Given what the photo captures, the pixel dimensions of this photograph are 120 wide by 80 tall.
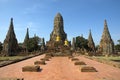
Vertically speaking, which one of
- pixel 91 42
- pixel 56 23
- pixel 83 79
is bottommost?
pixel 83 79

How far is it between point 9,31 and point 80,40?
32824 millimetres

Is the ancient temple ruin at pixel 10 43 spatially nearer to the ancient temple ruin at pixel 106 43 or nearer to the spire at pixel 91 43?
the ancient temple ruin at pixel 106 43

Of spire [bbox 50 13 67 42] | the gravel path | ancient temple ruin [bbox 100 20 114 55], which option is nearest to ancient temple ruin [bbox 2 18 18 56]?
spire [bbox 50 13 67 42]

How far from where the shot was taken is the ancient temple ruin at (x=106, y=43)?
5617 centimetres

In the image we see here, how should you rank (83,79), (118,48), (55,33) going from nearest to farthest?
(83,79), (55,33), (118,48)

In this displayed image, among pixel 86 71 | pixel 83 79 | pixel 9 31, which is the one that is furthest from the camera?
pixel 9 31

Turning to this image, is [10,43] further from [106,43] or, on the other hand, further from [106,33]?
[106,33]

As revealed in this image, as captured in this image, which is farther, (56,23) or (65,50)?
(56,23)

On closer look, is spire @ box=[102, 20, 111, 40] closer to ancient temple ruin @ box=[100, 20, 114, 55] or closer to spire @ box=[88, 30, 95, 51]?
ancient temple ruin @ box=[100, 20, 114, 55]

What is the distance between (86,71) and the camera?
10688 mm

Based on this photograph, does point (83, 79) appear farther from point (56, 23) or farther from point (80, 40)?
point (80, 40)

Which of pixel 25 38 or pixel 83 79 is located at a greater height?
pixel 25 38

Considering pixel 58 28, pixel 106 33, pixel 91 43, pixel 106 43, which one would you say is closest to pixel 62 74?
pixel 106 43

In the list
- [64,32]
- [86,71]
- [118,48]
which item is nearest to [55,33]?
[64,32]
